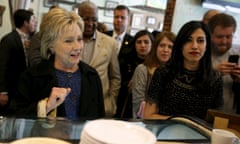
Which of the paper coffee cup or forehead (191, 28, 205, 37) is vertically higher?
forehead (191, 28, 205, 37)

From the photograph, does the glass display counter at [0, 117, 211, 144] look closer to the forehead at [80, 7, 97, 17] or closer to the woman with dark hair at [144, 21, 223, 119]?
the woman with dark hair at [144, 21, 223, 119]

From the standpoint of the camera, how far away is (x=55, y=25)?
1.32 meters

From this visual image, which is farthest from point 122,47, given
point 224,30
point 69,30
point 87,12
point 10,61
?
point 69,30

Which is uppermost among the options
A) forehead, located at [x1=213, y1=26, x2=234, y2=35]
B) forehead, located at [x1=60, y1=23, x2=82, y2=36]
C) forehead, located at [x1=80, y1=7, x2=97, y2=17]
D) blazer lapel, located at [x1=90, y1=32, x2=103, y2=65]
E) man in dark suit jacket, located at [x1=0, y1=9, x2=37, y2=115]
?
forehead, located at [x1=80, y1=7, x2=97, y2=17]

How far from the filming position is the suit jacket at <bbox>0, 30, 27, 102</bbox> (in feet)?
7.91

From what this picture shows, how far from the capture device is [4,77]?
243cm

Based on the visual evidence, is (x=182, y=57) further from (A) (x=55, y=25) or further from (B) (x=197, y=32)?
(A) (x=55, y=25)

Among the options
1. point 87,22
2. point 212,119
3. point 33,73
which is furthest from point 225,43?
point 33,73

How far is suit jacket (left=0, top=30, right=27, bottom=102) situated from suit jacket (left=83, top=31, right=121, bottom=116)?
29.1 inches

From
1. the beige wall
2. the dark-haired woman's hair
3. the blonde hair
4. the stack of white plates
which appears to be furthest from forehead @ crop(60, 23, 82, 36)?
the beige wall

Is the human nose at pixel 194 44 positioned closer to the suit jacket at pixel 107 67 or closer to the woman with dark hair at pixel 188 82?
A: the woman with dark hair at pixel 188 82

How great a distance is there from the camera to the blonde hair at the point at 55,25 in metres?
1.32

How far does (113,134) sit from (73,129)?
1.15 feet

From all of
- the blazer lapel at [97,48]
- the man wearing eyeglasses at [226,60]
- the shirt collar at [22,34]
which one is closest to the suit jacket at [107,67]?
the blazer lapel at [97,48]
